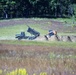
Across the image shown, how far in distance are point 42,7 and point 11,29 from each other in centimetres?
5093

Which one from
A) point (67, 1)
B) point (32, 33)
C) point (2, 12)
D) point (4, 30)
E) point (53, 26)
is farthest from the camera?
point (67, 1)

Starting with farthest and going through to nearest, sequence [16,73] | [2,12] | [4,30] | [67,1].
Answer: [67,1]
[2,12]
[4,30]
[16,73]

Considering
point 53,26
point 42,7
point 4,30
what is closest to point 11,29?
point 4,30

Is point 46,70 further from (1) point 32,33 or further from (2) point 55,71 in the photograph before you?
(1) point 32,33

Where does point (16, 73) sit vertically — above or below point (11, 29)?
above

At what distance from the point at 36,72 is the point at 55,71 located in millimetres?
401

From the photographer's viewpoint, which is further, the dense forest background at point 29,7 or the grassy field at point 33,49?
the dense forest background at point 29,7

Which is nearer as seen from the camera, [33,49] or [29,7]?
[33,49]

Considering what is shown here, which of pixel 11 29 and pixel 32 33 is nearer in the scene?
pixel 32 33

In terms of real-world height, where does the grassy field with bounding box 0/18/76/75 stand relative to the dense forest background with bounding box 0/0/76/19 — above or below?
above

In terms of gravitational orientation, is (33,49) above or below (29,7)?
above

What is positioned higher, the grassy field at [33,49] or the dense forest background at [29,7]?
the grassy field at [33,49]

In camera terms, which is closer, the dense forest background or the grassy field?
the grassy field

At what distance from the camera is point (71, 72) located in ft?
27.8
